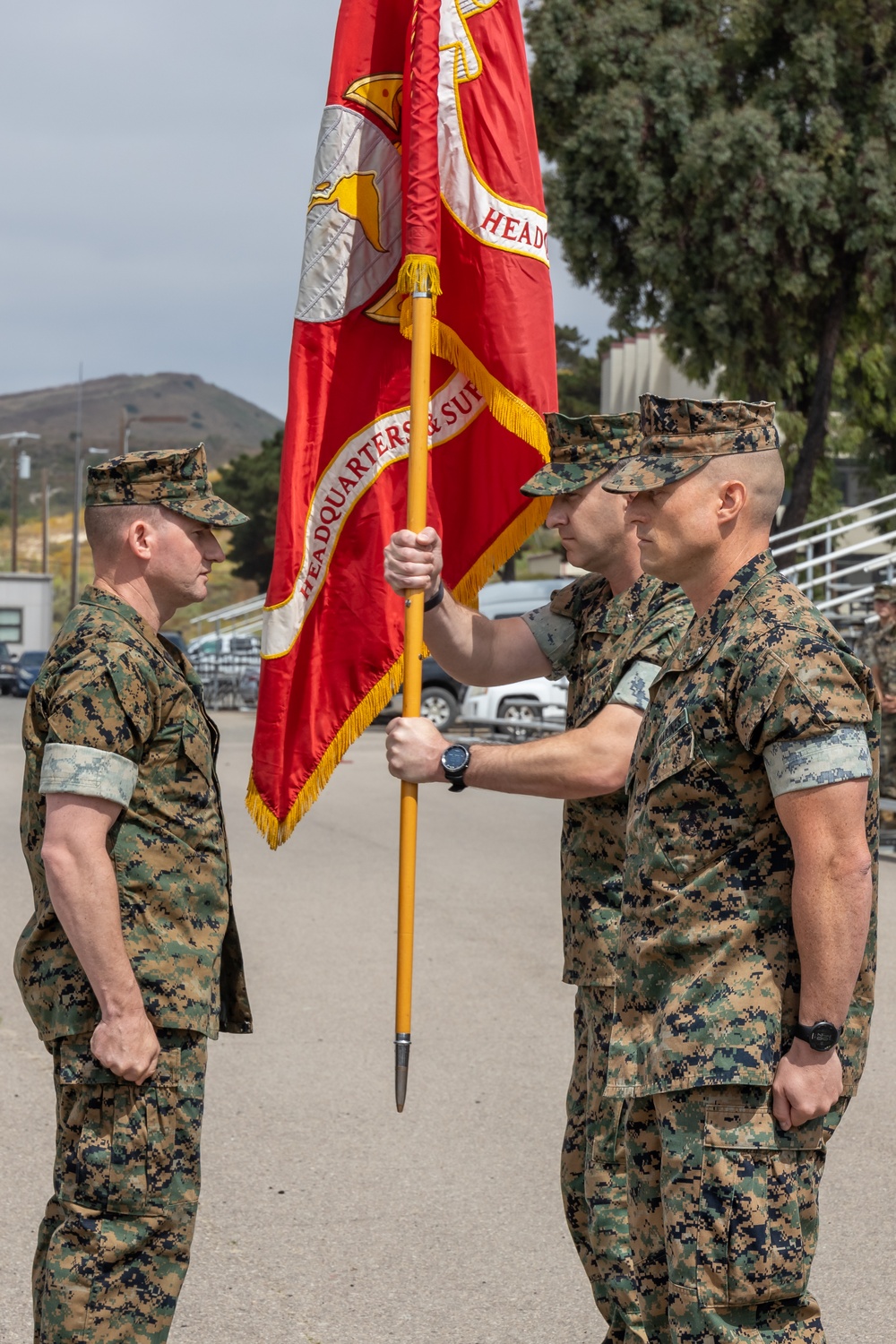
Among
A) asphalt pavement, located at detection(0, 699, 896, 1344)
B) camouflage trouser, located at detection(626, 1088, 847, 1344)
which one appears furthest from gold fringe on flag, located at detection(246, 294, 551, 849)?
camouflage trouser, located at detection(626, 1088, 847, 1344)

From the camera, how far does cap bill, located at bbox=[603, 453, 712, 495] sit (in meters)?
2.81

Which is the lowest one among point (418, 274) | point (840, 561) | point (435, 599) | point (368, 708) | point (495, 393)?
point (368, 708)

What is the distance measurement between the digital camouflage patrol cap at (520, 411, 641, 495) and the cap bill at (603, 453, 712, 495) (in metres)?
0.81

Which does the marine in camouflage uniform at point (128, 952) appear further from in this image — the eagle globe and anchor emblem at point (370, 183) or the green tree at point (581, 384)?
the green tree at point (581, 384)

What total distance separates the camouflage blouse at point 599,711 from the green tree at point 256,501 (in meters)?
58.2

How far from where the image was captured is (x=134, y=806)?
127 inches

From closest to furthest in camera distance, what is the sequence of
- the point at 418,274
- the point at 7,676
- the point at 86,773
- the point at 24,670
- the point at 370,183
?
the point at 86,773 → the point at 418,274 → the point at 370,183 → the point at 24,670 → the point at 7,676

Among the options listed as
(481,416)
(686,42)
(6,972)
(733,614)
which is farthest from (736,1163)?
(686,42)

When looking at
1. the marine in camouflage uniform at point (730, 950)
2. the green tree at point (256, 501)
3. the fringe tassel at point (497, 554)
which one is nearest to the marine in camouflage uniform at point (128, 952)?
the marine in camouflage uniform at point (730, 950)

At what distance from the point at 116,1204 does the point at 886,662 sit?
33.0 ft

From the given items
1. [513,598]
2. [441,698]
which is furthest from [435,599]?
[513,598]

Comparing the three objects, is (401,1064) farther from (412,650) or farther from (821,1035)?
(821,1035)

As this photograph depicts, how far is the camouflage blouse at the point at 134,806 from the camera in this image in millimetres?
3123

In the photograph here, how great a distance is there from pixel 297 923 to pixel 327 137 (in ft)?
18.4
